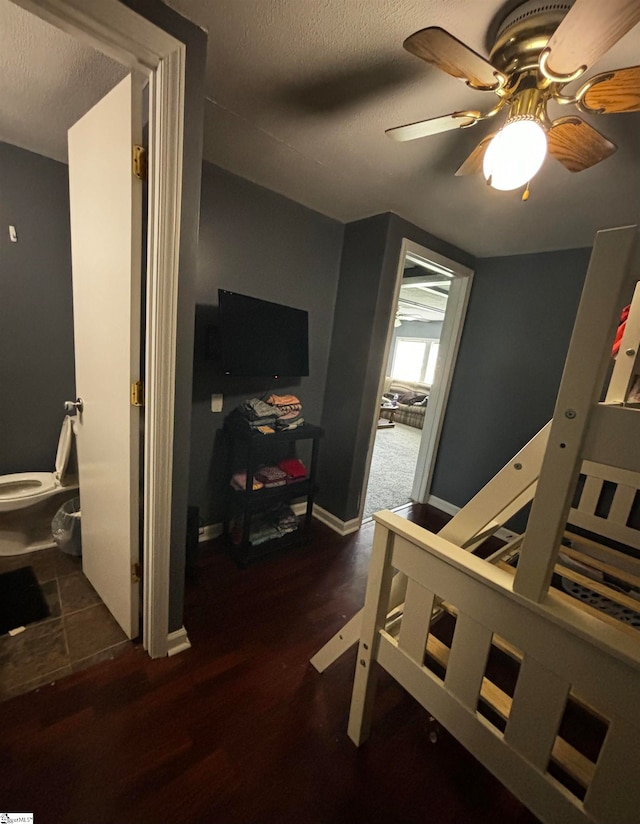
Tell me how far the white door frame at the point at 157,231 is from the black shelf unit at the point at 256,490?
70 centimetres

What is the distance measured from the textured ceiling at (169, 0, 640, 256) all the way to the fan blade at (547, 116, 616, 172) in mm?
195

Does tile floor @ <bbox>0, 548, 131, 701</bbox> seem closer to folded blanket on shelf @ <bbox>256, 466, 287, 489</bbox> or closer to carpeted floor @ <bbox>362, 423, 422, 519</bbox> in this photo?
folded blanket on shelf @ <bbox>256, 466, 287, 489</bbox>

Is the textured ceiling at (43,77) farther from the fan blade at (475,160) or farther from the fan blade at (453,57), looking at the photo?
the fan blade at (475,160)

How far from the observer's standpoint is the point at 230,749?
1167 mm

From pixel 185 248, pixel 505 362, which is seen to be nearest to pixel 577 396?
pixel 185 248

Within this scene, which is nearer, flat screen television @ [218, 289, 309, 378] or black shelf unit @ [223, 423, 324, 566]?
flat screen television @ [218, 289, 309, 378]

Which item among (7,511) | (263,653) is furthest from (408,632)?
(7,511)

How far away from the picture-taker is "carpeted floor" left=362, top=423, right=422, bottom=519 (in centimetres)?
319

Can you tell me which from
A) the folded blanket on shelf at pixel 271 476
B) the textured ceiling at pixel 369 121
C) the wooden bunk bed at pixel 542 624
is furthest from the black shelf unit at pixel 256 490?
the textured ceiling at pixel 369 121

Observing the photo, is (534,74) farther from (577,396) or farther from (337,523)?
(337,523)

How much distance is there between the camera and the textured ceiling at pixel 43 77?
3.59 ft

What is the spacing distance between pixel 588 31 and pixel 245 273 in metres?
1.77

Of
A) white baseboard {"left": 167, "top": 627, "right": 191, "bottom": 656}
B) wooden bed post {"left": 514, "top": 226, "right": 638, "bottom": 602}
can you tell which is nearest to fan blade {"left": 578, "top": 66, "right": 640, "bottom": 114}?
wooden bed post {"left": 514, "top": 226, "right": 638, "bottom": 602}

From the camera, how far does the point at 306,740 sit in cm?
121
